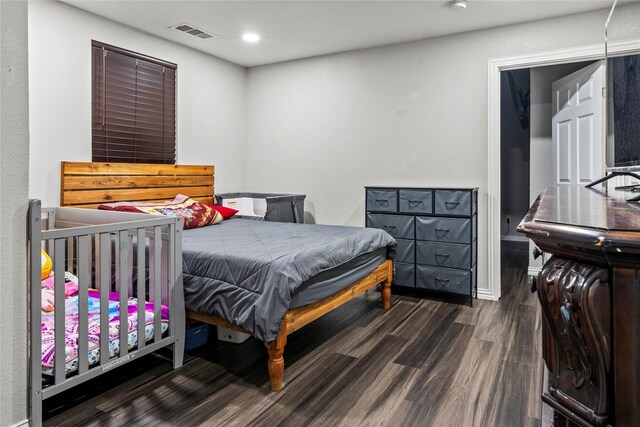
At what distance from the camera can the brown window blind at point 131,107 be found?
348 cm

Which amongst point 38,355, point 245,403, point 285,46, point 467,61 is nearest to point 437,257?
point 467,61

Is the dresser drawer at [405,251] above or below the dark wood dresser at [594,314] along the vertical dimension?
below

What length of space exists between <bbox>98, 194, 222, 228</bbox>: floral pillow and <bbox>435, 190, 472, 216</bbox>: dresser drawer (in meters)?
1.96

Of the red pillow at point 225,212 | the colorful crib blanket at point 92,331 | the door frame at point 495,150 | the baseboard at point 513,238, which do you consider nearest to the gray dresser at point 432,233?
the door frame at point 495,150

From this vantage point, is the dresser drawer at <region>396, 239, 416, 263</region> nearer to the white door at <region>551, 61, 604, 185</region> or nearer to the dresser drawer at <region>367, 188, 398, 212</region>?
the dresser drawer at <region>367, 188, 398, 212</region>

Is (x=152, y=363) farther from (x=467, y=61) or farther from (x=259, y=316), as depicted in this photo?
(x=467, y=61)

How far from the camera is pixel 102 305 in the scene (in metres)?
1.97

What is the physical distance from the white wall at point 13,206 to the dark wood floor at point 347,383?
397mm

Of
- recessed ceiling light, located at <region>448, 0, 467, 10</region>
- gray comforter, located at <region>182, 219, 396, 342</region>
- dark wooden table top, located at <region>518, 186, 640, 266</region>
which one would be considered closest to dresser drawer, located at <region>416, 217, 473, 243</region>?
gray comforter, located at <region>182, 219, 396, 342</region>

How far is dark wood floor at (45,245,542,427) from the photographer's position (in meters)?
1.89

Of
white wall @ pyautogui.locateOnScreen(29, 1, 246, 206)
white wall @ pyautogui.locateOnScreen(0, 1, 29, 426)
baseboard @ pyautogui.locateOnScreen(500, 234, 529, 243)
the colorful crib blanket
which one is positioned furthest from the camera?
baseboard @ pyautogui.locateOnScreen(500, 234, 529, 243)

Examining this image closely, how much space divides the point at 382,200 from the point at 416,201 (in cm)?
33

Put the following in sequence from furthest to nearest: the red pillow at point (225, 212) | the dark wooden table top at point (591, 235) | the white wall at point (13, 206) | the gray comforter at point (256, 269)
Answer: the red pillow at point (225, 212)
the gray comforter at point (256, 269)
the white wall at point (13, 206)
the dark wooden table top at point (591, 235)

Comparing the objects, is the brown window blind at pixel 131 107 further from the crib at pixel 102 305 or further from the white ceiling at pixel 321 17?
the crib at pixel 102 305
